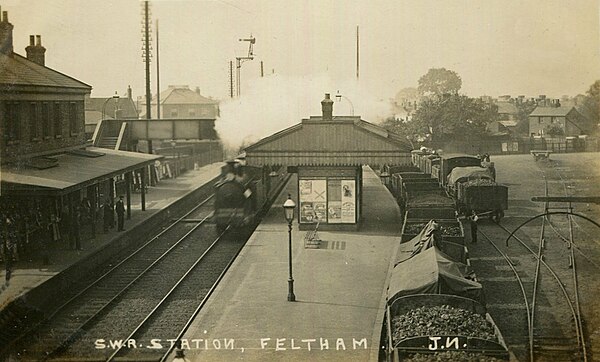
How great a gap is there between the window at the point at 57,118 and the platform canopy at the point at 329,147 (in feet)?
23.2

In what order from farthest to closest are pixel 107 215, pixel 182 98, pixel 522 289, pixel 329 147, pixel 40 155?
pixel 182 98 < pixel 107 215 < pixel 329 147 < pixel 40 155 < pixel 522 289

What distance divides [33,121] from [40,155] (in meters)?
1.22

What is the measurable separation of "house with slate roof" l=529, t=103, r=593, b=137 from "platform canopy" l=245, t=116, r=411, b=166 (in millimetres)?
21775

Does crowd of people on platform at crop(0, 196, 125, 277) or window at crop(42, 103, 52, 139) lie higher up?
window at crop(42, 103, 52, 139)

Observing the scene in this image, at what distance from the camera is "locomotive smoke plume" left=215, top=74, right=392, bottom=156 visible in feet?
115

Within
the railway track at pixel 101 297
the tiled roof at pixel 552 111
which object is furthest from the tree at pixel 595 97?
the tiled roof at pixel 552 111

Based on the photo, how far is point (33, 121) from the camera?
21.2 meters

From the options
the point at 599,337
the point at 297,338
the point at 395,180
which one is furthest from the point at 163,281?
the point at 395,180

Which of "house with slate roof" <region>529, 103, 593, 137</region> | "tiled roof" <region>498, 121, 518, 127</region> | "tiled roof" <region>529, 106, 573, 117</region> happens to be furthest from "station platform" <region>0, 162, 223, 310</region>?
"tiled roof" <region>498, 121, 518, 127</region>

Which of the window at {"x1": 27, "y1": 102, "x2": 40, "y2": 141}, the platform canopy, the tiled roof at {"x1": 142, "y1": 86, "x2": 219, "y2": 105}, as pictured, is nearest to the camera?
the window at {"x1": 27, "y1": 102, "x2": 40, "y2": 141}

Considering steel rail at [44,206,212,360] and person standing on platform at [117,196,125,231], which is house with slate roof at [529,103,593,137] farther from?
person standing on platform at [117,196,125,231]

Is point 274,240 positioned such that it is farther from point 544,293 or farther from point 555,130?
point 555,130

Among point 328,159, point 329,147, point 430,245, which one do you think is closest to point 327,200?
point 328,159

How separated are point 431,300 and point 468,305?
72 centimetres
